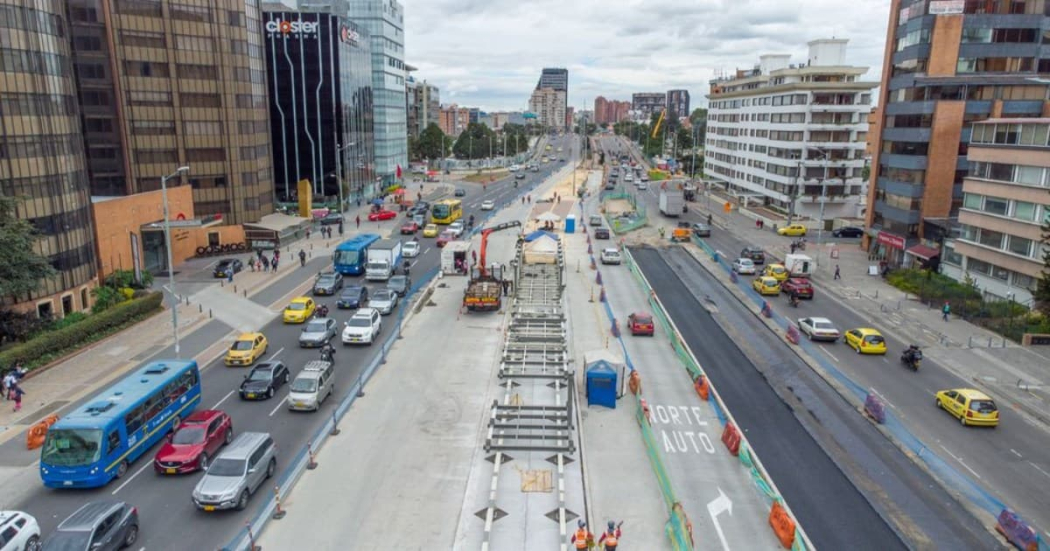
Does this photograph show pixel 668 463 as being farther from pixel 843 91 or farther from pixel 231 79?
pixel 843 91

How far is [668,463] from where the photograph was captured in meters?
23.8

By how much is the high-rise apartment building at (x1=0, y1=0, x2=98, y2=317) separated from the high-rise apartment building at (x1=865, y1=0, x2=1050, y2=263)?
64.9 meters

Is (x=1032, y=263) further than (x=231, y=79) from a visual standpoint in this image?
No

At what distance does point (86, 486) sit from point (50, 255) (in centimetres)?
2388

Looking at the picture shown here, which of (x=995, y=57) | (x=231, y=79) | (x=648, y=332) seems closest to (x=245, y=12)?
(x=231, y=79)

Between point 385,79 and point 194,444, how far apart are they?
105 m

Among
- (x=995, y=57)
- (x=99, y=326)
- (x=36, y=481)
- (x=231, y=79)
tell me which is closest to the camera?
(x=36, y=481)

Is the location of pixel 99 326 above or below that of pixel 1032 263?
below

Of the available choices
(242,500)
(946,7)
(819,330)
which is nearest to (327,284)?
(242,500)

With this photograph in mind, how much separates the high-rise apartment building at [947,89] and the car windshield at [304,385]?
52616 mm

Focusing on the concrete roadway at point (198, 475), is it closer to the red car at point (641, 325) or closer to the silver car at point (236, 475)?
the silver car at point (236, 475)

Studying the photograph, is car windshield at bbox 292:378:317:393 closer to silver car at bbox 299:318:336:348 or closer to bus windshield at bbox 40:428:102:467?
bus windshield at bbox 40:428:102:467

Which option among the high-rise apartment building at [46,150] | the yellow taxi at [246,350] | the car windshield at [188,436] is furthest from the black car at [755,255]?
the high-rise apartment building at [46,150]

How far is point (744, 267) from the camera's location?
58594 millimetres
